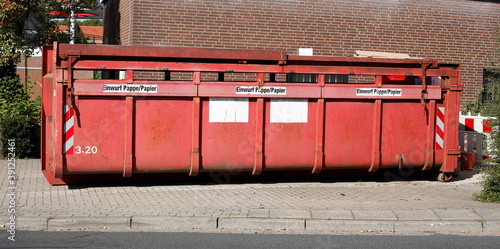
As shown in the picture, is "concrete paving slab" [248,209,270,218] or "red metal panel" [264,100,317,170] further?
"red metal panel" [264,100,317,170]

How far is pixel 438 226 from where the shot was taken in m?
6.80

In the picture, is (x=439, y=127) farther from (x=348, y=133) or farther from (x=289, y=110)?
(x=289, y=110)

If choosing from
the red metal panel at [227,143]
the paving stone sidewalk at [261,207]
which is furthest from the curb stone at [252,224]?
the red metal panel at [227,143]

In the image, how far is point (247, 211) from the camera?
7.22 metres

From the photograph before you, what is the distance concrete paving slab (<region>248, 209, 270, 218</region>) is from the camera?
6.93 meters

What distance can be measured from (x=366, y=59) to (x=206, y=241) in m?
4.56

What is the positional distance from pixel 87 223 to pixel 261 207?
229 cm

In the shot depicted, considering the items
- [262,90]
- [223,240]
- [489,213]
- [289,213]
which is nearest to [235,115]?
[262,90]

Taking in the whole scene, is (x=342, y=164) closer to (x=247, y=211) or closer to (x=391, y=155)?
(x=391, y=155)

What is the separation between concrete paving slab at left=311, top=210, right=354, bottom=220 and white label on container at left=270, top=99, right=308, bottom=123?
2.21 metres

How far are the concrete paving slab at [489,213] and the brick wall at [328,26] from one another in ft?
25.3

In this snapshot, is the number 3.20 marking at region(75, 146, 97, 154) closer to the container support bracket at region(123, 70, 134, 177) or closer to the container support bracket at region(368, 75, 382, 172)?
the container support bracket at region(123, 70, 134, 177)

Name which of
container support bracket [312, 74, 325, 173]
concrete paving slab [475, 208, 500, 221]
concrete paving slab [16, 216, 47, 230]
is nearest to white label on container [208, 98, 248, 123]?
container support bracket [312, 74, 325, 173]

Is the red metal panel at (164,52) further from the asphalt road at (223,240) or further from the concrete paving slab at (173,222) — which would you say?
the asphalt road at (223,240)
